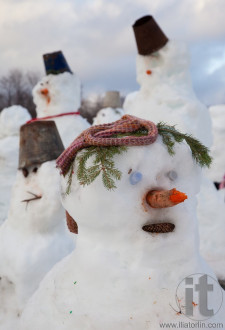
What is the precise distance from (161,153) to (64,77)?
3251 millimetres

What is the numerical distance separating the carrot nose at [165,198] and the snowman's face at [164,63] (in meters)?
2.31

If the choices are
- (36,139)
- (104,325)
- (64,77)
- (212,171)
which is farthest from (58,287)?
(212,171)

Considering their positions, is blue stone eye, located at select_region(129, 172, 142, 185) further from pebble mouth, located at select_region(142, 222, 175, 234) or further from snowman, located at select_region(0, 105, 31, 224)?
snowman, located at select_region(0, 105, 31, 224)

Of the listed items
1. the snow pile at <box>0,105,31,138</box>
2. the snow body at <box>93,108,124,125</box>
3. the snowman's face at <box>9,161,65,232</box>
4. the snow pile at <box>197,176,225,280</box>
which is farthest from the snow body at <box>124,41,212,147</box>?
the snow body at <box>93,108,124,125</box>

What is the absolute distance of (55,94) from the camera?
4246mm

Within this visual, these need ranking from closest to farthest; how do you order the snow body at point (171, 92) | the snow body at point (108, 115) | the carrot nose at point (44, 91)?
the snow body at point (171, 92), the carrot nose at point (44, 91), the snow body at point (108, 115)

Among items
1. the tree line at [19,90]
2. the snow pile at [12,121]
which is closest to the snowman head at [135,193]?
the snow pile at [12,121]

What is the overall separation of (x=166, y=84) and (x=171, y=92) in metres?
0.11

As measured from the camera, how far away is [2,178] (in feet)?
15.0

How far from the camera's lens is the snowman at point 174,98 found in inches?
122

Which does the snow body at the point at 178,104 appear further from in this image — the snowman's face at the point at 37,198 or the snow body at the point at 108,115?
the snow body at the point at 108,115

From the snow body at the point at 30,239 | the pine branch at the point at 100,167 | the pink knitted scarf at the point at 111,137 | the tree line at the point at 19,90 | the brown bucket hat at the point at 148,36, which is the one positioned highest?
the brown bucket hat at the point at 148,36

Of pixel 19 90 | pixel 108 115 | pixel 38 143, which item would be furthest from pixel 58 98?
pixel 19 90

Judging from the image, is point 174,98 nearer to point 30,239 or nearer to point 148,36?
point 148,36
